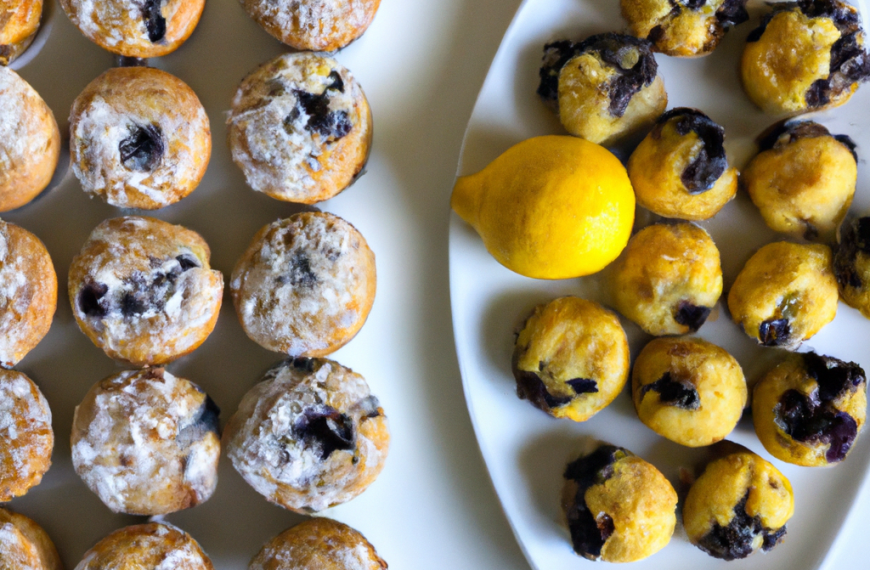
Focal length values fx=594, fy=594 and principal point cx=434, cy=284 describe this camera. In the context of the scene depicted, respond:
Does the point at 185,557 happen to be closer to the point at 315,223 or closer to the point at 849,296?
the point at 315,223

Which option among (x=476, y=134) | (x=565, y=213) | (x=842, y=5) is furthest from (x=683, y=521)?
(x=842, y=5)

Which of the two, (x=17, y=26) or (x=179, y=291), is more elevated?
(x=17, y=26)

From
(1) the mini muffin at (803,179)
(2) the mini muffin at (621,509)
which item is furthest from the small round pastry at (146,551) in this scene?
(1) the mini muffin at (803,179)

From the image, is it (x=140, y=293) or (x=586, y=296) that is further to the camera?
(x=586, y=296)

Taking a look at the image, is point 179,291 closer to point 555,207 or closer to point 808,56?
point 555,207

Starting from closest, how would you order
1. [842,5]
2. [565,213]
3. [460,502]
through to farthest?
[565,213], [842,5], [460,502]

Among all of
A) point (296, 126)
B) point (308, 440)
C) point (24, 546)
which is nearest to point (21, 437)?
point (24, 546)
